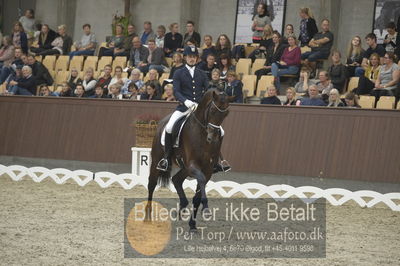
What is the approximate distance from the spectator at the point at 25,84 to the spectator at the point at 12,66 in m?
1.07

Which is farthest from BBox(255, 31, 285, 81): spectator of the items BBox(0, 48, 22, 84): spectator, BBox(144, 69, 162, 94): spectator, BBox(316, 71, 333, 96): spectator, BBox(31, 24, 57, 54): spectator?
BBox(31, 24, 57, 54): spectator

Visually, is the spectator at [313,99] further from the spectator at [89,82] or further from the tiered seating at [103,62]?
the tiered seating at [103,62]

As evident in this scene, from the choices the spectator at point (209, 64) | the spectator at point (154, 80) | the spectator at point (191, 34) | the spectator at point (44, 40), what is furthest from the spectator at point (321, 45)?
the spectator at point (44, 40)

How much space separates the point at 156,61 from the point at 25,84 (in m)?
2.94

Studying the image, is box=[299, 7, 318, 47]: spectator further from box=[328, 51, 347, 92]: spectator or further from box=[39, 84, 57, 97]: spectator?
box=[39, 84, 57, 97]: spectator

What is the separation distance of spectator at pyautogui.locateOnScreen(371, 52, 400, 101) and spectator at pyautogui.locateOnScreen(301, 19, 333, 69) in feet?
6.30

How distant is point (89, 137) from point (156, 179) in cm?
535

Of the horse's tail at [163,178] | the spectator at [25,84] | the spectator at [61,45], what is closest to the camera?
the horse's tail at [163,178]

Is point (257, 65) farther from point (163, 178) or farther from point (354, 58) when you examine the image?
point (163, 178)

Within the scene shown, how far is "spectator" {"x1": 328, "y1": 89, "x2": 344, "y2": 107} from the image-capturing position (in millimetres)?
12516

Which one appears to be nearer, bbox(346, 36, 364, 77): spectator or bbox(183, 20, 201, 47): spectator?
bbox(346, 36, 364, 77): spectator

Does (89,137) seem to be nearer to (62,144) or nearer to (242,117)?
(62,144)

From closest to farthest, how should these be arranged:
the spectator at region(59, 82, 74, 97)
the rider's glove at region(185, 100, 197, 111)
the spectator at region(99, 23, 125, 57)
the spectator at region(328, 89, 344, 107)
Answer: the rider's glove at region(185, 100, 197, 111) < the spectator at region(328, 89, 344, 107) < the spectator at region(59, 82, 74, 97) < the spectator at region(99, 23, 125, 57)

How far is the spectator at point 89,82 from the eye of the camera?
1581cm
